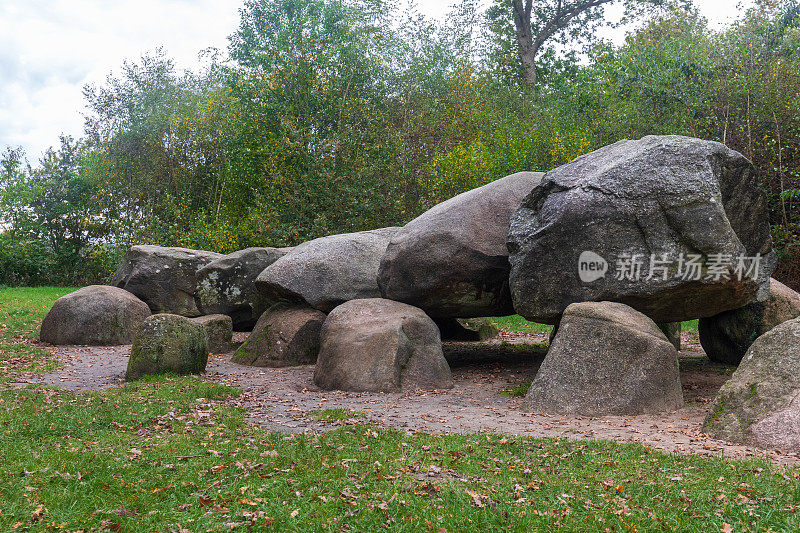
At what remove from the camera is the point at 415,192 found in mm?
27312

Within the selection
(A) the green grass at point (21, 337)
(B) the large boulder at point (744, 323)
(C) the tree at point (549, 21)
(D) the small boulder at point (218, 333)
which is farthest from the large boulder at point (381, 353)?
(C) the tree at point (549, 21)

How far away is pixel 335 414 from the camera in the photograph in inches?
338

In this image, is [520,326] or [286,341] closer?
[286,341]

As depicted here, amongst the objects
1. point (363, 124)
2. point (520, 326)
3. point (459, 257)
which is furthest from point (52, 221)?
point (459, 257)

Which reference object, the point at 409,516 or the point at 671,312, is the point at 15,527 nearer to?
the point at 409,516

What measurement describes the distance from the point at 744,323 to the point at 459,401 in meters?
6.36

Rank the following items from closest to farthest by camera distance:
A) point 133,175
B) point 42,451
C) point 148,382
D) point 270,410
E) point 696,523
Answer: point 696,523 < point 42,451 < point 270,410 < point 148,382 < point 133,175

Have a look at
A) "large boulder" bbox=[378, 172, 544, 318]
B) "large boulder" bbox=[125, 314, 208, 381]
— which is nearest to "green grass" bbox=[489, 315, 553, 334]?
"large boulder" bbox=[378, 172, 544, 318]

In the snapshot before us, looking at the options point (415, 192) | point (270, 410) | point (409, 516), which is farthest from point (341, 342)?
point (415, 192)

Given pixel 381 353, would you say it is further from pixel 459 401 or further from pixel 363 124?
pixel 363 124

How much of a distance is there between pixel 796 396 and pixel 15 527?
7.84 m

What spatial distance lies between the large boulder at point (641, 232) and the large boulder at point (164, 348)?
5987 millimetres

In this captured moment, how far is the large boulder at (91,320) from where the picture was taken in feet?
49.8

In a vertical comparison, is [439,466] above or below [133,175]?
below
